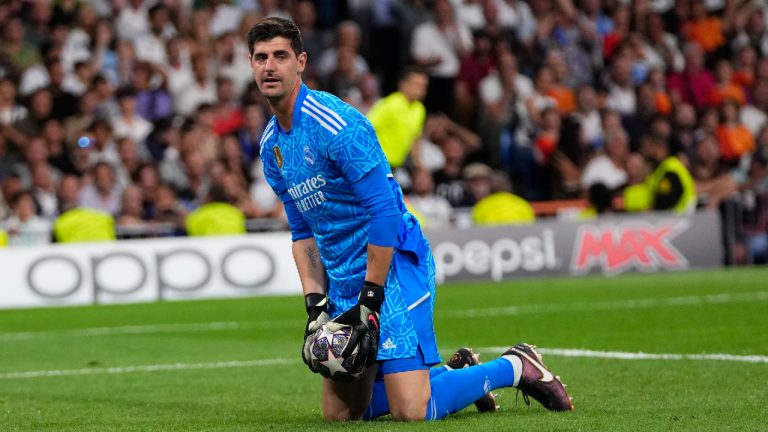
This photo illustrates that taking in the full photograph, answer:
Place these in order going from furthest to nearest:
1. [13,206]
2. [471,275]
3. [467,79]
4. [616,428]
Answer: [467,79] → [471,275] → [13,206] → [616,428]

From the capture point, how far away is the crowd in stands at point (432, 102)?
17984 mm

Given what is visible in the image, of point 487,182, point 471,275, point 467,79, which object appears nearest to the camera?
point 471,275

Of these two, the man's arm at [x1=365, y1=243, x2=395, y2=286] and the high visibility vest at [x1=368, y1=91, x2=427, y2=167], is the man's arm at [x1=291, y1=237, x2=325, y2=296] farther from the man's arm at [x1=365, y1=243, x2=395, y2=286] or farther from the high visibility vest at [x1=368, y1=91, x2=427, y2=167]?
the high visibility vest at [x1=368, y1=91, x2=427, y2=167]

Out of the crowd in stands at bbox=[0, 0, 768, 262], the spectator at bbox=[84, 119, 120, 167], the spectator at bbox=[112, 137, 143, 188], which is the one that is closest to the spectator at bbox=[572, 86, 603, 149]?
the crowd in stands at bbox=[0, 0, 768, 262]

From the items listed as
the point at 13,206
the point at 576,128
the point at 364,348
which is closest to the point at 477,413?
the point at 364,348

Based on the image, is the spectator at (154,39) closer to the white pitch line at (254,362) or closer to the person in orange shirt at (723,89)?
the person in orange shirt at (723,89)

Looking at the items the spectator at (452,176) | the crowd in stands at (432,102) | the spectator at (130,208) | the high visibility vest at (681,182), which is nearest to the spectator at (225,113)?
the crowd in stands at (432,102)

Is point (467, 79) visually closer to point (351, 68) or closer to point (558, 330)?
point (351, 68)

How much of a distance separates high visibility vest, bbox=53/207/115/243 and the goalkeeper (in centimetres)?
1076

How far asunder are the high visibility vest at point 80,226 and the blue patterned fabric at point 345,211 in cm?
1085

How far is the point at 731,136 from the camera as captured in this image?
2164 centimetres

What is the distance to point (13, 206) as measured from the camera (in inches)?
672

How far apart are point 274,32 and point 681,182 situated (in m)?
14.0

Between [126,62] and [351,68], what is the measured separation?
3.20 meters
